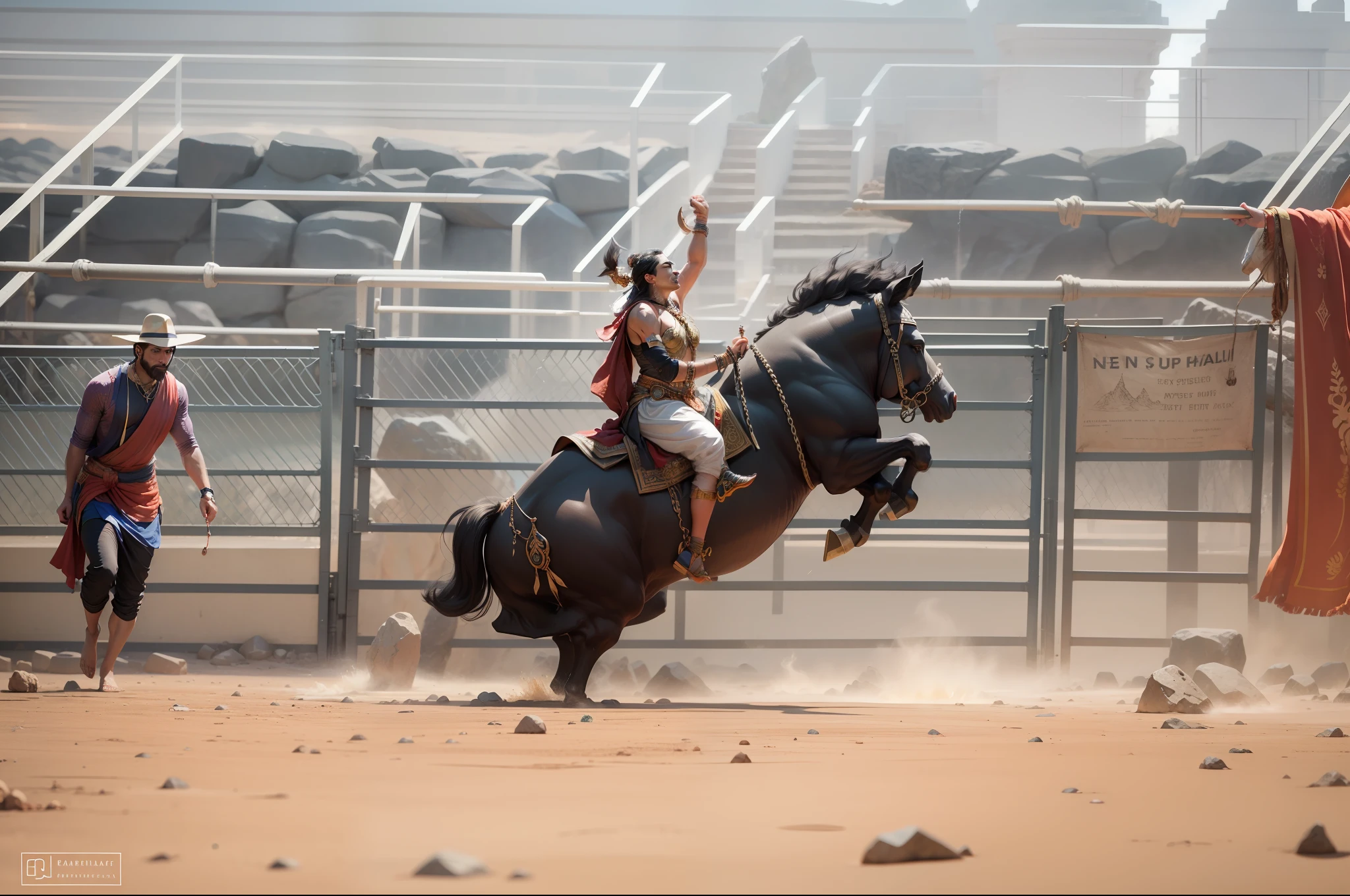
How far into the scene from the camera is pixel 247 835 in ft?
8.27

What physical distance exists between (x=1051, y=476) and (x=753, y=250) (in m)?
6.82

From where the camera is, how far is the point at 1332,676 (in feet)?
22.6

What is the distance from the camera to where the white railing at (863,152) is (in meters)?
16.8

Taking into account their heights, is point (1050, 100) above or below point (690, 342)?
above

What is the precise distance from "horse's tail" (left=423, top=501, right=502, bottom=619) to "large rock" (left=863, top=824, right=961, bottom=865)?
11.3 feet

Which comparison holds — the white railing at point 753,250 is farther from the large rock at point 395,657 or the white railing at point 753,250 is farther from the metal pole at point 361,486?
the large rock at point 395,657

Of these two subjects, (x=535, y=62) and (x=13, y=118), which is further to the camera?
(x=13, y=118)

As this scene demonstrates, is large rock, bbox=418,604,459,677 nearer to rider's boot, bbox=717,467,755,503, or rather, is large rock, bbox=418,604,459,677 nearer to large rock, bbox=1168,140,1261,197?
rider's boot, bbox=717,467,755,503

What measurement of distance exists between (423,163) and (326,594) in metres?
12.1

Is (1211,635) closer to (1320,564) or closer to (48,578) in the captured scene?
(1320,564)

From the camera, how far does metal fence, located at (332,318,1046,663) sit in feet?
24.7

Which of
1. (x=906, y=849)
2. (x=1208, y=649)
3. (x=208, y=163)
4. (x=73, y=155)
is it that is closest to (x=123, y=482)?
(x=906, y=849)

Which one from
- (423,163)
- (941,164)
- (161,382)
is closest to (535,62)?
(423,163)

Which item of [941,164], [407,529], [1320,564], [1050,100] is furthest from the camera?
[1050,100]
